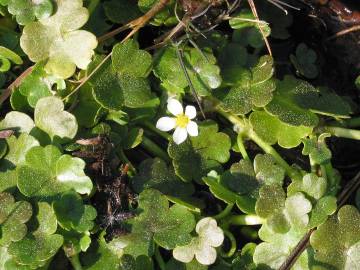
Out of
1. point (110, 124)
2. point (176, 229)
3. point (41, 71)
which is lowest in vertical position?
→ point (176, 229)

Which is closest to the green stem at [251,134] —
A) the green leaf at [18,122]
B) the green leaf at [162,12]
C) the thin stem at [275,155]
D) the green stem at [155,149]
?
the thin stem at [275,155]

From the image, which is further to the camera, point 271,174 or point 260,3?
point 260,3

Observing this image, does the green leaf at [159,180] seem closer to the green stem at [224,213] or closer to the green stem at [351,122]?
the green stem at [224,213]

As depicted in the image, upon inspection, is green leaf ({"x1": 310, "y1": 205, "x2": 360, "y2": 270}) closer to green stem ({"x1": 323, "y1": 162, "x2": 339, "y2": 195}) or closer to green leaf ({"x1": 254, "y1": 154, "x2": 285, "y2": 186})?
green stem ({"x1": 323, "y1": 162, "x2": 339, "y2": 195})

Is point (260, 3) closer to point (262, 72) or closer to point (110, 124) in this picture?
point (262, 72)

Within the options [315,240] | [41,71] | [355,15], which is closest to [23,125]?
[41,71]

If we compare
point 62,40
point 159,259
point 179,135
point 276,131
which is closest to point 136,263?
point 159,259

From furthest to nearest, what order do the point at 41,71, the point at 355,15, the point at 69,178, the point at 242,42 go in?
the point at 355,15, the point at 242,42, the point at 41,71, the point at 69,178
